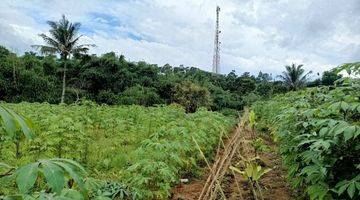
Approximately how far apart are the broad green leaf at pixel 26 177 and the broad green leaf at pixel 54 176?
0.11ft

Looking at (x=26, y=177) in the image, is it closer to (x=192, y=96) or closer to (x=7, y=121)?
(x=7, y=121)

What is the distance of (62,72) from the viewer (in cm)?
3469

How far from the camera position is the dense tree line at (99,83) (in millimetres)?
29672

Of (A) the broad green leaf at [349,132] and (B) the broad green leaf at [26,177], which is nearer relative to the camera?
(B) the broad green leaf at [26,177]

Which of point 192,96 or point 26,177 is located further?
point 192,96

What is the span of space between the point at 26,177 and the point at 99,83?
34162 millimetres

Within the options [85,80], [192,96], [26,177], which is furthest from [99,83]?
[26,177]

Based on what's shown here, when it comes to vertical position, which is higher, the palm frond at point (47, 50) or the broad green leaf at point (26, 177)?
the palm frond at point (47, 50)

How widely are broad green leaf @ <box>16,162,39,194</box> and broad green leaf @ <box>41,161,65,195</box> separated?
33 millimetres

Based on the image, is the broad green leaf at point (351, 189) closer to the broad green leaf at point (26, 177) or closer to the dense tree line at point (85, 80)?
the broad green leaf at point (26, 177)

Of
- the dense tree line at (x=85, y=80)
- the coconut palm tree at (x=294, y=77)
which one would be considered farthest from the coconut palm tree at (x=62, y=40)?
the coconut palm tree at (x=294, y=77)

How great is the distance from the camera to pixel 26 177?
1142 mm

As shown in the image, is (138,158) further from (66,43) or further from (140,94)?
(66,43)

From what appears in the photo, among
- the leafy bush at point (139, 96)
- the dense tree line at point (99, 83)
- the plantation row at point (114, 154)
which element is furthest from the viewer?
the leafy bush at point (139, 96)
